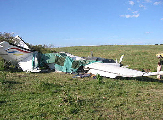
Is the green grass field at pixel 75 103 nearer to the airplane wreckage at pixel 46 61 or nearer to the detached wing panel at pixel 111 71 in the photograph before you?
the detached wing panel at pixel 111 71

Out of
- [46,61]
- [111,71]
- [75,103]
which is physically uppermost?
[46,61]

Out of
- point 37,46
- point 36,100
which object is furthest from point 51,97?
point 37,46

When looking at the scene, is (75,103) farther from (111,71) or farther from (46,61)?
(46,61)

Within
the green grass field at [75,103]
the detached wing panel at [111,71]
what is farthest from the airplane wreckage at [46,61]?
the green grass field at [75,103]

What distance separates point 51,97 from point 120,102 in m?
2.67

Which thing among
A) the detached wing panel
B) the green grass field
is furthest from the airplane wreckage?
the green grass field

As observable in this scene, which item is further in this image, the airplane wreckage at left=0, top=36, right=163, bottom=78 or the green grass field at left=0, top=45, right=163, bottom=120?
the airplane wreckage at left=0, top=36, right=163, bottom=78

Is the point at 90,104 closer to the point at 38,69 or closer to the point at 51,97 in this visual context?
the point at 51,97

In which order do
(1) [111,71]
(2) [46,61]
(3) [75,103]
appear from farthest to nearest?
(2) [46,61], (1) [111,71], (3) [75,103]

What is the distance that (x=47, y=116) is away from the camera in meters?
4.70

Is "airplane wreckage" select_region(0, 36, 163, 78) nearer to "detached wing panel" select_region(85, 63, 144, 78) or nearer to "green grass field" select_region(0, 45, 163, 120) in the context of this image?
"detached wing panel" select_region(85, 63, 144, 78)

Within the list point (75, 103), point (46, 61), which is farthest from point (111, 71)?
point (46, 61)

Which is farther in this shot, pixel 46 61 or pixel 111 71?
pixel 46 61

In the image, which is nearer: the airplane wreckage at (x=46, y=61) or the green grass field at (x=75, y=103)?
the green grass field at (x=75, y=103)
